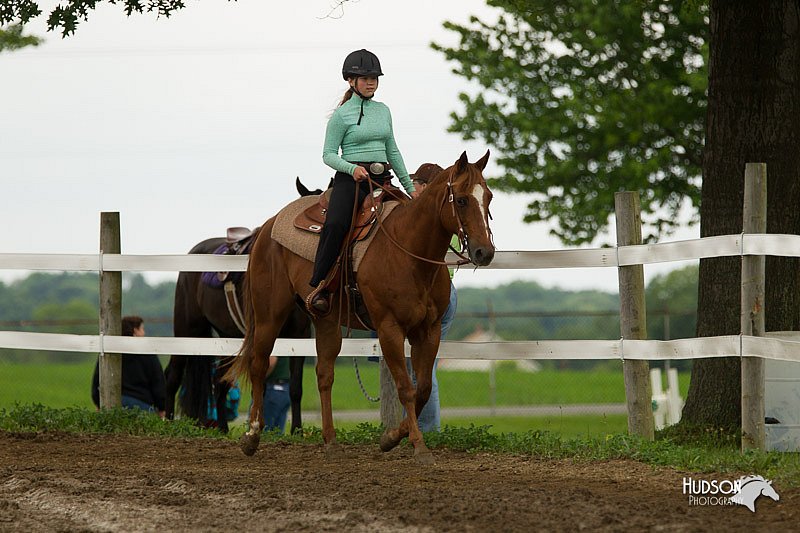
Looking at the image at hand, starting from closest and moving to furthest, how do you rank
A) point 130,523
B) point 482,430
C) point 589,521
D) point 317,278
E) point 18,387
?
1. point 589,521
2. point 130,523
3. point 317,278
4. point 482,430
5. point 18,387

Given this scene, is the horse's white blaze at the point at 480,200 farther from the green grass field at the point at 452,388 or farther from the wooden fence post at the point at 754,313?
the green grass field at the point at 452,388

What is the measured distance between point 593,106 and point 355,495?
13.6 meters

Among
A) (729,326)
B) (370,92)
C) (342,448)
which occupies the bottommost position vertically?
(342,448)

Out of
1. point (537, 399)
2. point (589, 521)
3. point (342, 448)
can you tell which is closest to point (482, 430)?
point (342, 448)

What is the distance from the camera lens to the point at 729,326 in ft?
29.5

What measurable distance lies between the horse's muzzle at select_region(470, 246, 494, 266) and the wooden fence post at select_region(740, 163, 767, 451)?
1.92 m

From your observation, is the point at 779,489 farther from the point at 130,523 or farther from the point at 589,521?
the point at 130,523

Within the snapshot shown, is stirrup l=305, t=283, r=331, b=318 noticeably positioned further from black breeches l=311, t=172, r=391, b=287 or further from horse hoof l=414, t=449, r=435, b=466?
horse hoof l=414, t=449, r=435, b=466

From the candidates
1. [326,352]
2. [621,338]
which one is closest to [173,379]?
[326,352]

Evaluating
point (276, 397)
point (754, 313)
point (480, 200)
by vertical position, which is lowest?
point (276, 397)

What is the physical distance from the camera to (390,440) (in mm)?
7793

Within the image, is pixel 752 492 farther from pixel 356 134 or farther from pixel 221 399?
pixel 221 399

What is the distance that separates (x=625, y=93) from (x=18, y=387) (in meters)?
18.8

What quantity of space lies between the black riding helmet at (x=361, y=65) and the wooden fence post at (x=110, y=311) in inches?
131
